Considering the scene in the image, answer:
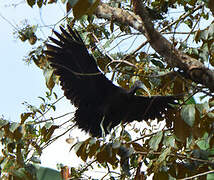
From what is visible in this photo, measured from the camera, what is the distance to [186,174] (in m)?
2.01

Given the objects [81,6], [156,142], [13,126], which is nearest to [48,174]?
[13,126]

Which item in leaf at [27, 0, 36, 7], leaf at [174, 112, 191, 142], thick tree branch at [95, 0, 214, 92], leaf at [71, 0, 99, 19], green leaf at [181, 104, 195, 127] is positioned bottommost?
leaf at [174, 112, 191, 142]

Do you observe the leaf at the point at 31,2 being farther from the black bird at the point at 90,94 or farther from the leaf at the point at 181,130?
the leaf at the point at 181,130

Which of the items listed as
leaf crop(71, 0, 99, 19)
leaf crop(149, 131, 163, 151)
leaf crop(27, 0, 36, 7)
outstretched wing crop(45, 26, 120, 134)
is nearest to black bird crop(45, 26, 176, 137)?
outstretched wing crop(45, 26, 120, 134)

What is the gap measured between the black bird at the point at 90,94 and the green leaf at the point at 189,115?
46.2 inches

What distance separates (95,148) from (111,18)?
0.93m

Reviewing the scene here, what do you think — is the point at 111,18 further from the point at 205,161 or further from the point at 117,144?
the point at 205,161

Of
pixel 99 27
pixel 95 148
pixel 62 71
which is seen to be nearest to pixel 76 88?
pixel 62 71

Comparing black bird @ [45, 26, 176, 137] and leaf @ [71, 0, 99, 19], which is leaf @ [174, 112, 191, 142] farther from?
black bird @ [45, 26, 176, 137]

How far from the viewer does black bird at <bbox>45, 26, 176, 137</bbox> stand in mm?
3047

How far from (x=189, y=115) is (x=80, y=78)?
1.55m

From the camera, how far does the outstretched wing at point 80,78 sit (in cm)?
304

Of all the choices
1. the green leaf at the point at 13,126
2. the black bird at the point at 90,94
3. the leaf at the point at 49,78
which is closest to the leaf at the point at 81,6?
the green leaf at the point at 13,126

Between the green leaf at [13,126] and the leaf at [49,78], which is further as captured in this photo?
the leaf at [49,78]
